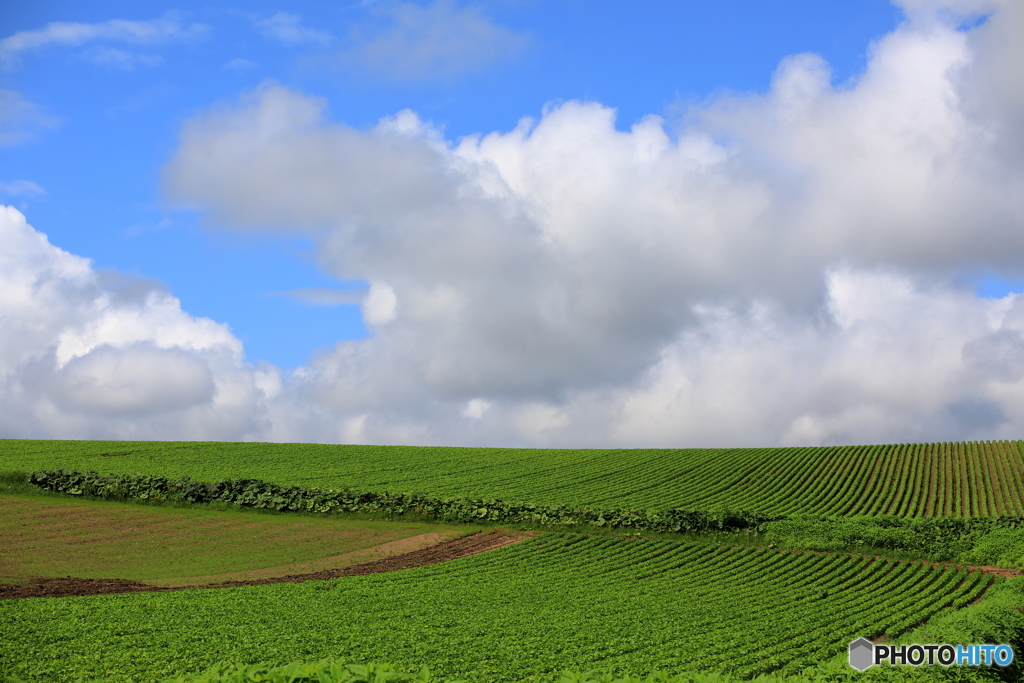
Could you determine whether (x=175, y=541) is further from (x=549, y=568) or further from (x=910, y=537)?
(x=910, y=537)

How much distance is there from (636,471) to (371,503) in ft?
98.4

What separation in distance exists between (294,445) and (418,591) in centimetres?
5787

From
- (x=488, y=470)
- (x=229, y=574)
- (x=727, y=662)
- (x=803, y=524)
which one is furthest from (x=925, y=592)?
(x=488, y=470)

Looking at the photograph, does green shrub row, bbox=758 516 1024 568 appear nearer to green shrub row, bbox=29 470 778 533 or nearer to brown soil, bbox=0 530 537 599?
green shrub row, bbox=29 470 778 533

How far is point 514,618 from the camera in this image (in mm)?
27766

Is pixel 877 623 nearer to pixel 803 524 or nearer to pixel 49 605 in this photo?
pixel 803 524

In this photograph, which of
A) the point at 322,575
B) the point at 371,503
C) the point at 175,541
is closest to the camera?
the point at 322,575

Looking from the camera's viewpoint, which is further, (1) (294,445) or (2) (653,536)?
(1) (294,445)

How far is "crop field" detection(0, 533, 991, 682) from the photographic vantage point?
21.5 meters

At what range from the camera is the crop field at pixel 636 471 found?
2464 inches

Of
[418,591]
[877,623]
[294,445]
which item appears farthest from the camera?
[294,445]

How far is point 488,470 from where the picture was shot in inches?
2911

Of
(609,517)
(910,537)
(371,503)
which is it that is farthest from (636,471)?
(371,503)

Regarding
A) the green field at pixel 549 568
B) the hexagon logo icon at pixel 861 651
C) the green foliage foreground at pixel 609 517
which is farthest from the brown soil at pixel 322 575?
the hexagon logo icon at pixel 861 651
